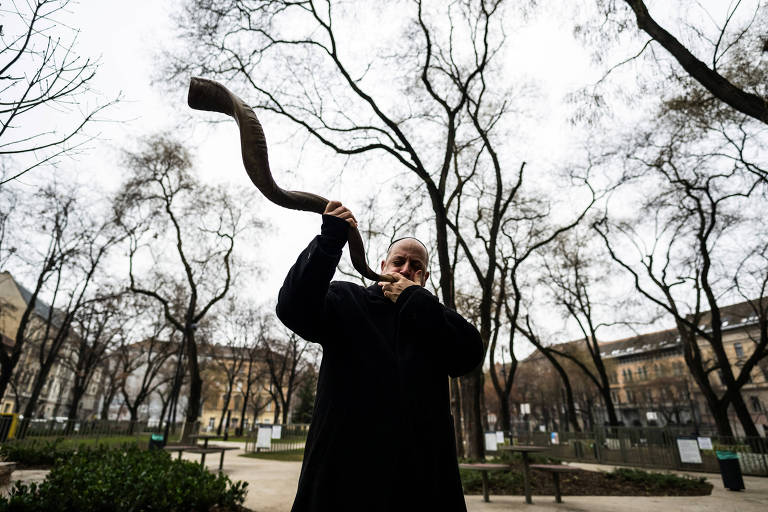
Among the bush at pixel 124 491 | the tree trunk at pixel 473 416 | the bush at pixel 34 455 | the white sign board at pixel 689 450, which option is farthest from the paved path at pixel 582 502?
the tree trunk at pixel 473 416

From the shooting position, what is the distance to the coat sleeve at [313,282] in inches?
58.5

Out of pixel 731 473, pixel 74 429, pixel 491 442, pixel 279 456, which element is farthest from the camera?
pixel 279 456

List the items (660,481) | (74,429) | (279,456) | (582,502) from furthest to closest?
(279,456), (74,429), (660,481), (582,502)

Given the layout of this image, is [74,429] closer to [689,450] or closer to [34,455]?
[34,455]

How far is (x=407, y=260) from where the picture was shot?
2.03 m

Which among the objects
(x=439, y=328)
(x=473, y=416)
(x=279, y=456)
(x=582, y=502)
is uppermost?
(x=439, y=328)

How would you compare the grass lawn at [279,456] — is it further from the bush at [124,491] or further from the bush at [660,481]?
the bush at [124,491]

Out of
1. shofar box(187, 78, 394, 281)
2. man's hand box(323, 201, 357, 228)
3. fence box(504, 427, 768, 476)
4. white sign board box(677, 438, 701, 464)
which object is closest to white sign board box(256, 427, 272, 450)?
fence box(504, 427, 768, 476)

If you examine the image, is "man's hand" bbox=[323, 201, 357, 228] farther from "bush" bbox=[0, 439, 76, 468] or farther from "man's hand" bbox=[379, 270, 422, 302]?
"bush" bbox=[0, 439, 76, 468]

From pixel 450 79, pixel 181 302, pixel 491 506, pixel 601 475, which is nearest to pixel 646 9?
pixel 450 79

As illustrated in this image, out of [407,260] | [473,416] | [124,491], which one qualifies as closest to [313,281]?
[407,260]

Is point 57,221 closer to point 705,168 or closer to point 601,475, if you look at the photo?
point 601,475

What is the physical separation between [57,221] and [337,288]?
72.8ft

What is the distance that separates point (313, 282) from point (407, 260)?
0.67 meters
